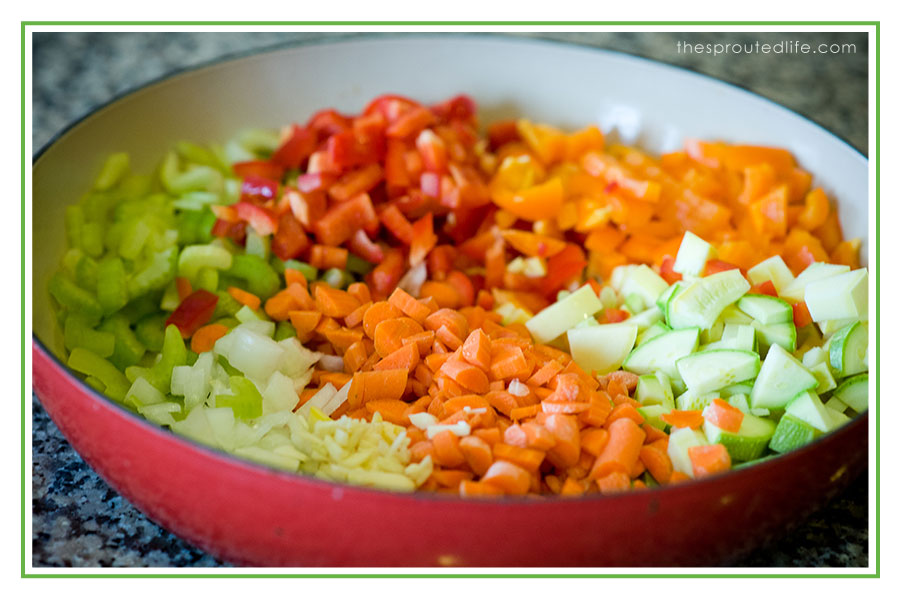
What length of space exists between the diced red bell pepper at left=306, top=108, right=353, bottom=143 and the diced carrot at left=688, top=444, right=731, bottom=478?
1.14 metres

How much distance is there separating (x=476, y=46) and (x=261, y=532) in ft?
4.78

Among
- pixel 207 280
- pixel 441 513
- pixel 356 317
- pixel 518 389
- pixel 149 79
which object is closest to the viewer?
pixel 441 513

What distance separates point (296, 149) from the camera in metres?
2.03

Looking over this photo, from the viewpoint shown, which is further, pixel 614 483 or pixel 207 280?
pixel 207 280

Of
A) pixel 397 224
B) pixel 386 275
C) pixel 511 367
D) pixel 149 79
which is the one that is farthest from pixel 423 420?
pixel 149 79

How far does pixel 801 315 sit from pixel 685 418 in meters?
0.37

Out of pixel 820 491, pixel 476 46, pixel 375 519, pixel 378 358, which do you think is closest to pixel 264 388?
pixel 378 358

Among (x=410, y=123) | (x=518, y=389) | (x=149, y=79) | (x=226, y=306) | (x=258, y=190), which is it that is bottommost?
(x=518, y=389)

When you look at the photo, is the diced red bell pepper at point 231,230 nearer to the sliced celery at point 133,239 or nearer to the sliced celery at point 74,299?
the sliced celery at point 133,239

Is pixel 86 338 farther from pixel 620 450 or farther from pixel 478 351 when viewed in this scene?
pixel 620 450

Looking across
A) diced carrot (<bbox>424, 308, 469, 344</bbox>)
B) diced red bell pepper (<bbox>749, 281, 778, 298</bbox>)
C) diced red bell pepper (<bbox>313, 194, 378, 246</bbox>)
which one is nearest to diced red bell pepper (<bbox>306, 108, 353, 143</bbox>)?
diced red bell pepper (<bbox>313, 194, 378, 246</bbox>)

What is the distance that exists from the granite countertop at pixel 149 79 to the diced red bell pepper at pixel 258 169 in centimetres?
62

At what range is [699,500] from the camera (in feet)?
3.65
